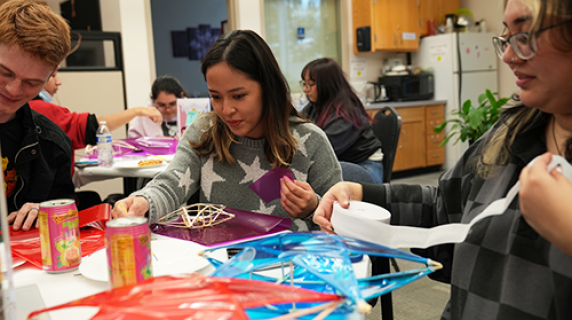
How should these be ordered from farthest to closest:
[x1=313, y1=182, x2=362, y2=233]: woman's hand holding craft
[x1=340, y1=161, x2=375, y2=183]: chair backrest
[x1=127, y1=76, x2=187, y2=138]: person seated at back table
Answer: [x1=127, y1=76, x2=187, y2=138]: person seated at back table
[x1=340, y1=161, x2=375, y2=183]: chair backrest
[x1=313, y1=182, x2=362, y2=233]: woman's hand holding craft

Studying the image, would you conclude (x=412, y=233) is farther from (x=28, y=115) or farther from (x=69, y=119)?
(x=69, y=119)

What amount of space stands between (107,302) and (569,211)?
563mm

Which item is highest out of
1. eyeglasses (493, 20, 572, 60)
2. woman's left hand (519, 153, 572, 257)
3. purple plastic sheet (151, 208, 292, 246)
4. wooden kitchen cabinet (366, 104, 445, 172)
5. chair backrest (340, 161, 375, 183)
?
eyeglasses (493, 20, 572, 60)

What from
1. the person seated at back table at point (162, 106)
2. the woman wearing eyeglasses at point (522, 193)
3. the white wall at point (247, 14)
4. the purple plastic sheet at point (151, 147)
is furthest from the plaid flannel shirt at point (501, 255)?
the white wall at point (247, 14)

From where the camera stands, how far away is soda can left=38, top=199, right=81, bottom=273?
0.84 meters

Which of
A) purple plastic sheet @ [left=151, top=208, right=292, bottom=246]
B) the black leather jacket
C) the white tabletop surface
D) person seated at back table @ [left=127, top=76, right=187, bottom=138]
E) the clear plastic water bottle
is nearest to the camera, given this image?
purple plastic sheet @ [left=151, top=208, right=292, bottom=246]

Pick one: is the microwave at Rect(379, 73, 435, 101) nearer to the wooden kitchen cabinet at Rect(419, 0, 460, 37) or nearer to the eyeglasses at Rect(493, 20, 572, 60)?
the wooden kitchen cabinet at Rect(419, 0, 460, 37)

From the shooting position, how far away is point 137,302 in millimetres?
505

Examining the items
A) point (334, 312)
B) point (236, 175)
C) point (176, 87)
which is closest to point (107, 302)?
point (334, 312)

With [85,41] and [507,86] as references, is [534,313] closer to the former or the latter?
[85,41]

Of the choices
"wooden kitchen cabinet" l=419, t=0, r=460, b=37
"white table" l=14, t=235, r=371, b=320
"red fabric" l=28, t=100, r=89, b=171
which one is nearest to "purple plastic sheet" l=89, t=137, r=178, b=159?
"red fabric" l=28, t=100, r=89, b=171

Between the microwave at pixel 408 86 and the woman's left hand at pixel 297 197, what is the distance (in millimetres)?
4714

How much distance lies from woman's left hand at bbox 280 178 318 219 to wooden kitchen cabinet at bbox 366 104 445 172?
4318mm

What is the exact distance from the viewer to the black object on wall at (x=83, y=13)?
4.83 meters
